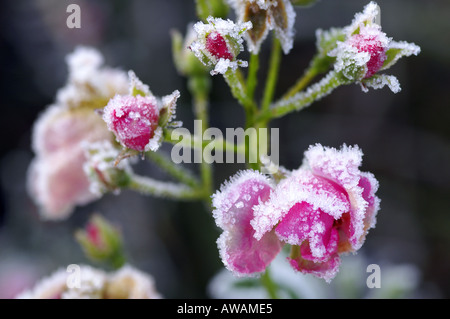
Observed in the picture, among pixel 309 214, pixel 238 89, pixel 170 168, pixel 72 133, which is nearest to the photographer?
pixel 309 214

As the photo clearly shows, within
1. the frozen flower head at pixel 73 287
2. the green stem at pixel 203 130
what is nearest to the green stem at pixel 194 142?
the green stem at pixel 203 130

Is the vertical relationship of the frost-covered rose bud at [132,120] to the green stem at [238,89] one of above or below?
below

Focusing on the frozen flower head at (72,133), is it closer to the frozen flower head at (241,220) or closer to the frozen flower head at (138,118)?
the frozen flower head at (138,118)

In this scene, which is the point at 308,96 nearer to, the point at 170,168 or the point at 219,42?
the point at 219,42

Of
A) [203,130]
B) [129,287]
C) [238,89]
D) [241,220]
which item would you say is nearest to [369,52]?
[238,89]

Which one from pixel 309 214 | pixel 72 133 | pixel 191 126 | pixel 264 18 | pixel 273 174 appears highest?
pixel 191 126

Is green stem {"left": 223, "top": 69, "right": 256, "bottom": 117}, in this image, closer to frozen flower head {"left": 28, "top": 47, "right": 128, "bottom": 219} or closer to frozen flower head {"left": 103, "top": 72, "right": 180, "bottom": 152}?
frozen flower head {"left": 103, "top": 72, "right": 180, "bottom": 152}
